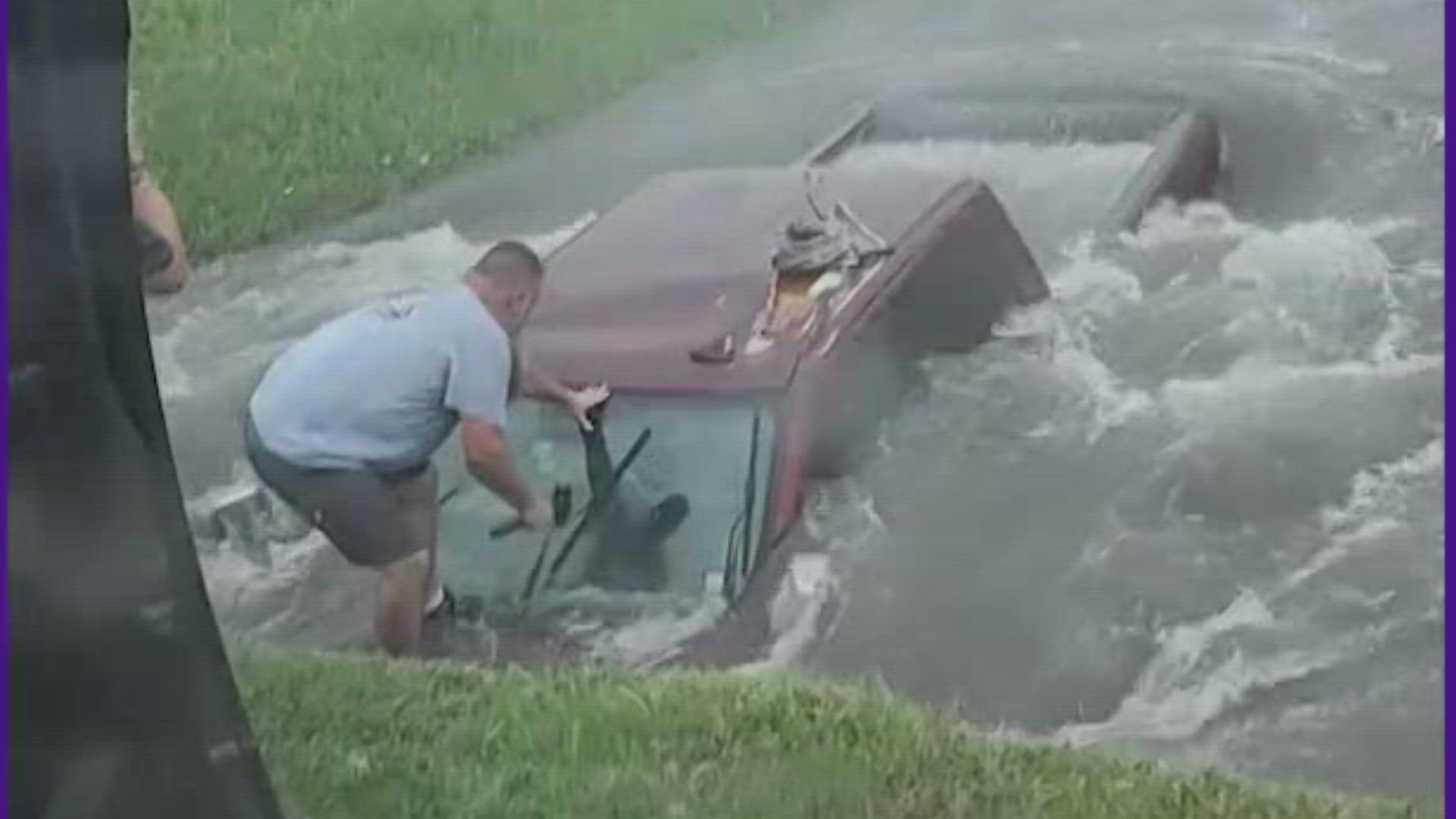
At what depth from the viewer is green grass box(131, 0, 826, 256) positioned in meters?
2.28

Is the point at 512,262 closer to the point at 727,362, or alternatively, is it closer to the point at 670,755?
the point at 727,362

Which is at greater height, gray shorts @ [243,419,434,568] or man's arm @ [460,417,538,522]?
man's arm @ [460,417,538,522]

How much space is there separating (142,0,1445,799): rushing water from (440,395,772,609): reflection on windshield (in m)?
0.04

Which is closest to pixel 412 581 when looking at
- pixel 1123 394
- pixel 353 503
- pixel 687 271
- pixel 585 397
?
pixel 353 503

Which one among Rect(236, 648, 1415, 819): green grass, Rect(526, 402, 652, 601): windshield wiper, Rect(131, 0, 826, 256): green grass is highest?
Rect(131, 0, 826, 256): green grass

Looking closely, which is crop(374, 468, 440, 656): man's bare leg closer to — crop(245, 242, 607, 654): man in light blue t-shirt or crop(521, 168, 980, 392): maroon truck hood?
crop(245, 242, 607, 654): man in light blue t-shirt

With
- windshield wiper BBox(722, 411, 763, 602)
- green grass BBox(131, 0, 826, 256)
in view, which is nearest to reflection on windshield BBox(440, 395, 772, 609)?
windshield wiper BBox(722, 411, 763, 602)

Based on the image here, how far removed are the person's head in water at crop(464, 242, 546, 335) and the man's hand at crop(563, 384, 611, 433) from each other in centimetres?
6

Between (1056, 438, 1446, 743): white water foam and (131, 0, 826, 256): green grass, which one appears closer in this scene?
(1056, 438, 1446, 743): white water foam

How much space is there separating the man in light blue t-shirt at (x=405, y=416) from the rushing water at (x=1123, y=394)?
39mm

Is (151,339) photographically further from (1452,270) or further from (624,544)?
(1452,270)

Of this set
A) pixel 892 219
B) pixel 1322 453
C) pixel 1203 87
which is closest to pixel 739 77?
pixel 892 219

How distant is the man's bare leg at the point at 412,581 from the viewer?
2.21 metres

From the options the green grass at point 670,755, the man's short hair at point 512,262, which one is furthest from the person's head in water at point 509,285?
the green grass at point 670,755
